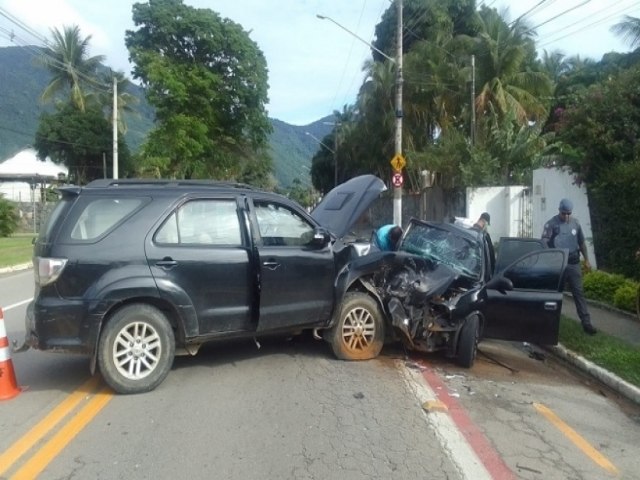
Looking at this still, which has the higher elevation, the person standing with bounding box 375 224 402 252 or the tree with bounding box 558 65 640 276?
→ the tree with bounding box 558 65 640 276

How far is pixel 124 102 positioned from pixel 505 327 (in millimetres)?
53220

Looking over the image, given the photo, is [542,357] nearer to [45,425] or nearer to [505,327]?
[505,327]

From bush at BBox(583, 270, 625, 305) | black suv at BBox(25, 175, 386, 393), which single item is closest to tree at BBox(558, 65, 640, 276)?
bush at BBox(583, 270, 625, 305)

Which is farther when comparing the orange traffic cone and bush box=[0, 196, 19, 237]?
bush box=[0, 196, 19, 237]

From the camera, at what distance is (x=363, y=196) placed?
879 centimetres

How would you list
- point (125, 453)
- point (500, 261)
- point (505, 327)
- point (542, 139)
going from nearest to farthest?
point (125, 453), point (505, 327), point (500, 261), point (542, 139)

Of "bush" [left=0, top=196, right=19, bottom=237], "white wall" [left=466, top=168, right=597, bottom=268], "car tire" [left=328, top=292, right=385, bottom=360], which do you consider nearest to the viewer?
"car tire" [left=328, top=292, right=385, bottom=360]

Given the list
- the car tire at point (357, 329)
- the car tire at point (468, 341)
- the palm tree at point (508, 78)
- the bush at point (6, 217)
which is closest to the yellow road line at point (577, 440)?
the car tire at point (468, 341)

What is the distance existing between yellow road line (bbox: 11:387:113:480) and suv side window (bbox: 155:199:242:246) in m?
1.55

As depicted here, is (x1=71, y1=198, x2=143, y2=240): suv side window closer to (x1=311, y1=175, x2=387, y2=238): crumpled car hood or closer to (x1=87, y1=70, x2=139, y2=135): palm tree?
(x1=311, y1=175, x2=387, y2=238): crumpled car hood

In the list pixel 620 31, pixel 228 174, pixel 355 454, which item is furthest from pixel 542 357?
pixel 228 174

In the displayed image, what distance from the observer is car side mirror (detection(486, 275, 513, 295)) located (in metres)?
7.69

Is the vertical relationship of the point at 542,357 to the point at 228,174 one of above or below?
below

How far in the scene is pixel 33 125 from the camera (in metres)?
118
